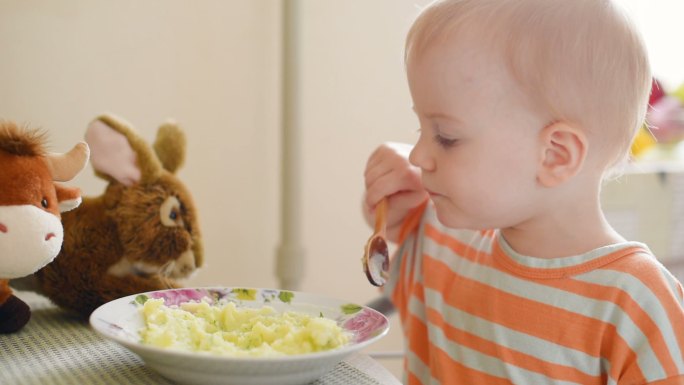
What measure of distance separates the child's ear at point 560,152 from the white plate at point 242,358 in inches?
9.3

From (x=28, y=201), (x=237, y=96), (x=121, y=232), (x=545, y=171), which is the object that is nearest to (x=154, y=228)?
(x=121, y=232)

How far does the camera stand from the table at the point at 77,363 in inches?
23.0

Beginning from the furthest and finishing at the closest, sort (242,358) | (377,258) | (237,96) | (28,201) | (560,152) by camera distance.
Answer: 1. (237,96)
2. (377,258)
3. (560,152)
4. (28,201)
5. (242,358)

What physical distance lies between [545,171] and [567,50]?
12 centimetres

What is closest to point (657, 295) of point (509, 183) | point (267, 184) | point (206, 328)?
point (509, 183)

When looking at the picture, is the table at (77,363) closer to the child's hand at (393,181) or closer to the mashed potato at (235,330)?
the mashed potato at (235,330)

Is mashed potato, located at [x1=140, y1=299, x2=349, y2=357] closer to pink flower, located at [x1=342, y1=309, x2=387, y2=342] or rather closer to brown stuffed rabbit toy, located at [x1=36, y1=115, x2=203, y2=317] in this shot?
pink flower, located at [x1=342, y1=309, x2=387, y2=342]

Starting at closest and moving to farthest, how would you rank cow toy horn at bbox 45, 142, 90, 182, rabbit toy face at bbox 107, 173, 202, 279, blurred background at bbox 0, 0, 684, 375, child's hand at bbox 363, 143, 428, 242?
cow toy horn at bbox 45, 142, 90, 182, rabbit toy face at bbox 107, 173, 202, 279, child's hand at bbox 363, 143, 428, 242, blurred background at bbox 0, 0, 684, 375

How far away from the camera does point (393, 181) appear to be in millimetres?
920

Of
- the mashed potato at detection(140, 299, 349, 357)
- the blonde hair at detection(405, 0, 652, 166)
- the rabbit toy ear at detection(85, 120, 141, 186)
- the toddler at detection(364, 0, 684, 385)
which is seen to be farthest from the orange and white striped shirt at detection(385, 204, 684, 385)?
the rabbit toy ear at detection(85, 120, 141, 186)

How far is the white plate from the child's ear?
0.24m

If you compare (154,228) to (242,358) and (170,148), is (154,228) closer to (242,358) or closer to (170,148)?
(170,148)

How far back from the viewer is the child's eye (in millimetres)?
741

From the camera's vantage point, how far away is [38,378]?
22.7 inches
